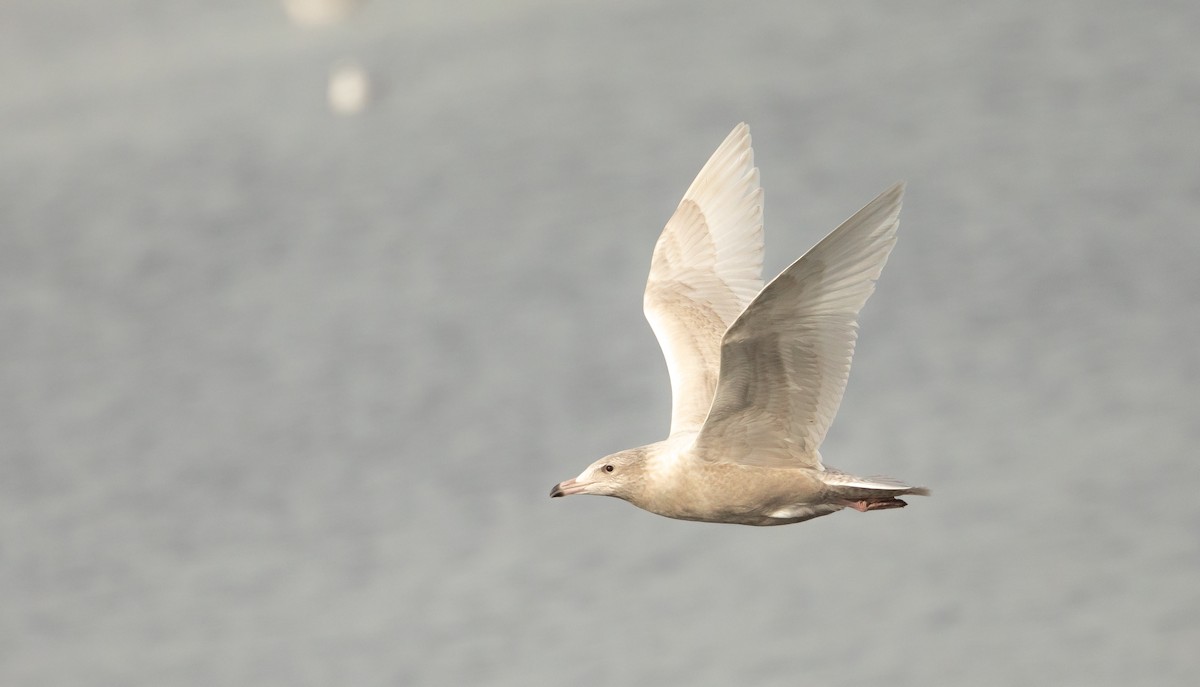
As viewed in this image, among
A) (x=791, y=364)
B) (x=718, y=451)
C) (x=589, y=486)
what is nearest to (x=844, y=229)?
(x=791, y=364)

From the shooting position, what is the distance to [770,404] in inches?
370

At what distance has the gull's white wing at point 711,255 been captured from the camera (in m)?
11.5

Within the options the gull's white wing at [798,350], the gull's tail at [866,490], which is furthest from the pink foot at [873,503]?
the gull's white wing at [798,350]

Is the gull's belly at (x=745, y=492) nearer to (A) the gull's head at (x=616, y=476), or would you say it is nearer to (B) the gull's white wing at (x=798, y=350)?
(B) the gull's white wing at (x=798, y=350)

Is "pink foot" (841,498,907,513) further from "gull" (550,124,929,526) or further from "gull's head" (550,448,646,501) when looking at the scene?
"gull's head" (550,448,646,501)

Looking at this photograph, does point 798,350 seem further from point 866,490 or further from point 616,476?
point 616,476

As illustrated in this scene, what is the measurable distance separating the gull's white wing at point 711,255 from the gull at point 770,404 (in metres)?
0.10

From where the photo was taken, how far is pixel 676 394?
10859 mm

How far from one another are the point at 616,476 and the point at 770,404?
1068 millimetres

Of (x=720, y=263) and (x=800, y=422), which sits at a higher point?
(x=720, y=263)

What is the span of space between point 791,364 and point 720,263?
2.77 m

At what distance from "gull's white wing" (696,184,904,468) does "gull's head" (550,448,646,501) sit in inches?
18.4

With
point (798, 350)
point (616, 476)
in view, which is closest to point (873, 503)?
point (798, 350)

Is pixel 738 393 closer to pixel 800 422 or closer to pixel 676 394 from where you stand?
pixel 800 422
